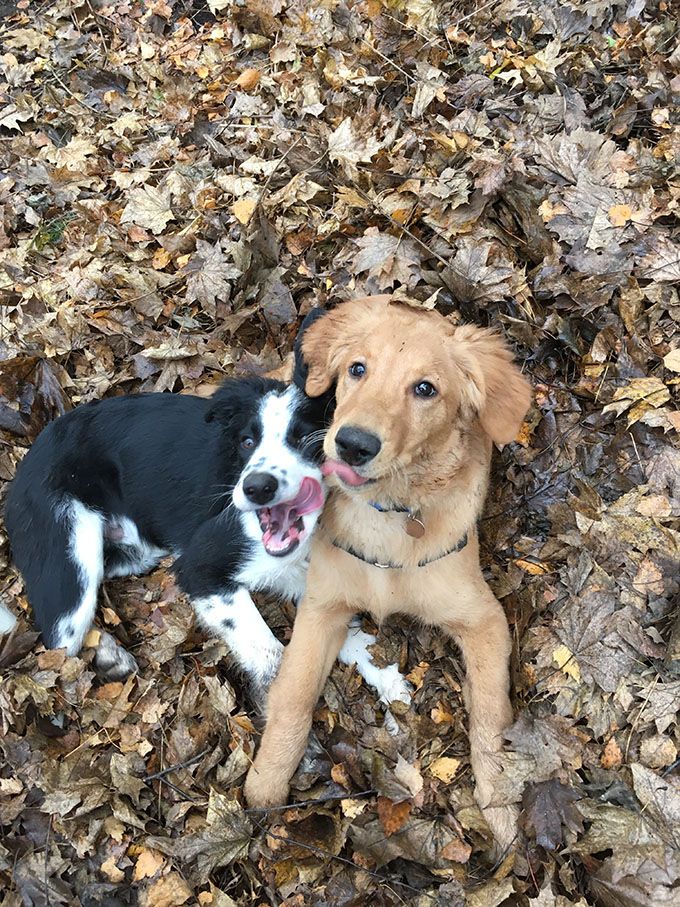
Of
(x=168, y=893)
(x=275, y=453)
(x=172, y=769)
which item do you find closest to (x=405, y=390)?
(x=275, y=453)

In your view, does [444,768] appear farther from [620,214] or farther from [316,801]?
[620,214]

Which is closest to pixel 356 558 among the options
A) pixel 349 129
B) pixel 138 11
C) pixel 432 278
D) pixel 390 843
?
pixel 390 843

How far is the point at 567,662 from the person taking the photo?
3.04 meters

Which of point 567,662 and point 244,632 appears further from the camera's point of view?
point 244,632

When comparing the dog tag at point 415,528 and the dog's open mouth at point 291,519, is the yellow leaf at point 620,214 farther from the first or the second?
the dog's open mouth at point 291,519

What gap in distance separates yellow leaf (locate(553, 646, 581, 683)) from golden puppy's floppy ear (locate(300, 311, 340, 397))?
5.18ft

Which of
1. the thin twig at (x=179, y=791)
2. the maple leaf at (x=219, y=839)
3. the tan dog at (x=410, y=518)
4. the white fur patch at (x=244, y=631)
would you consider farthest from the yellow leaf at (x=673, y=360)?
the thin twig at (x=179, y=791)

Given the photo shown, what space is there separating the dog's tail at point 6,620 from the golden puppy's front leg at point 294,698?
1.42 metres

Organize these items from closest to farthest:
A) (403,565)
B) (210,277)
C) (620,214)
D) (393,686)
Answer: (403,565) < (393,686) < (620,214) < (210,277)

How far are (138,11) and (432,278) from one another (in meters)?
4.31

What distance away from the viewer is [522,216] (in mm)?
4078

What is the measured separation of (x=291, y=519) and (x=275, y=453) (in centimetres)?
31

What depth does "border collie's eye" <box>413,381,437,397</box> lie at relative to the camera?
9.24 ft

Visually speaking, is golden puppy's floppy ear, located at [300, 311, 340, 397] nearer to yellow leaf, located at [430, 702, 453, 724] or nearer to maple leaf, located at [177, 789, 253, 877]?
yellow leaf, located at [430, 702, 453, 724]
